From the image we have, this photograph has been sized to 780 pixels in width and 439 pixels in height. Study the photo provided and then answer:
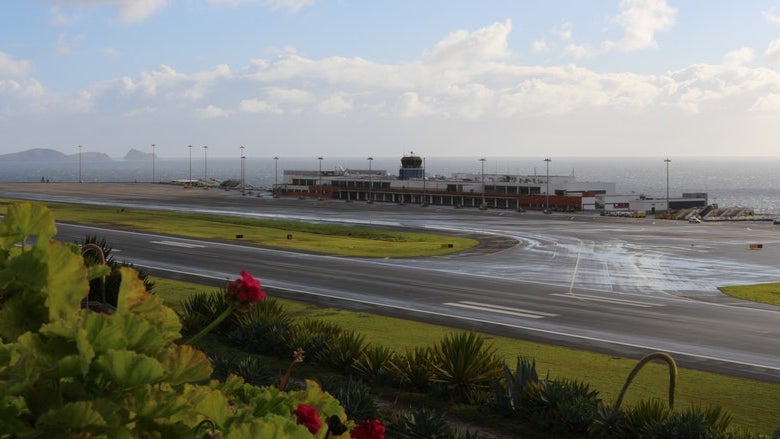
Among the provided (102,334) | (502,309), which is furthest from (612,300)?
(102,334)

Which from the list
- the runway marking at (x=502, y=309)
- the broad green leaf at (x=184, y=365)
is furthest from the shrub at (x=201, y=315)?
the broad green leaf at (x=184, y=365)

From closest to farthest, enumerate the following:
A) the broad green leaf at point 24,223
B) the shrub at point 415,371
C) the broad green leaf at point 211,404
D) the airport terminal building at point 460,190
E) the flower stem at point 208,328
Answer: the broad green leaf at point 211,404 → the broad green leaf at point 24,223 → the flower stem at point 208,328 → the shrub at point 415,371 → the airport terminal building at point 460,190

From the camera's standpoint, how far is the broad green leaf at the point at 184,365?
2.97 metres

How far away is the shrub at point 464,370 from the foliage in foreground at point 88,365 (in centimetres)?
1411

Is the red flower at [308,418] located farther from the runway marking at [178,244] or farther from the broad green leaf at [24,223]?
the runway marking at [178,244]

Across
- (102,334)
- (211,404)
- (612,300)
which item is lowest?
(612,300)

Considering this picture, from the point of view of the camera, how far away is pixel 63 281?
3.18 m

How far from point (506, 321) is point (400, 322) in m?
4.37

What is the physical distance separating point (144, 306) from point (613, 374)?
20982mm

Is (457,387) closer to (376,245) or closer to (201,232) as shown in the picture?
(376,245)

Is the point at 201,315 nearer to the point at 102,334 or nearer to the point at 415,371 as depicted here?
the point at 415,371

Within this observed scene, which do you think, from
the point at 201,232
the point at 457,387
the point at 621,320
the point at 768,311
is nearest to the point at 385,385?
the point at 457,387

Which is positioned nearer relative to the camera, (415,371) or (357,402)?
(357,402)

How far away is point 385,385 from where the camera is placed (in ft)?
59.9
